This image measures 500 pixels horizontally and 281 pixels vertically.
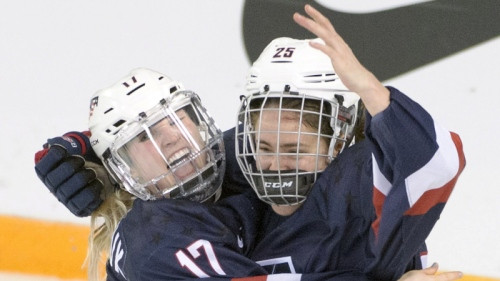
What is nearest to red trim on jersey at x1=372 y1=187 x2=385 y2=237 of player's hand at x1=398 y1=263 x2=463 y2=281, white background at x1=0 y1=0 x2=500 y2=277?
player's hand at x1=398 y1=263 x2=463 y2=281

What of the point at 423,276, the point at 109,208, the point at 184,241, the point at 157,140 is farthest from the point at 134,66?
the point at 423,276

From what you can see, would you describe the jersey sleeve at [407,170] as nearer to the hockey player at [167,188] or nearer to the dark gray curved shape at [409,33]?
the hockey player at [167,188]

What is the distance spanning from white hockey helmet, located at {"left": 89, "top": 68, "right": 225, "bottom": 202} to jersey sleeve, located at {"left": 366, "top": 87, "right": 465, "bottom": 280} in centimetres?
41

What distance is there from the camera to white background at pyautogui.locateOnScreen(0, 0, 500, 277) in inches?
101

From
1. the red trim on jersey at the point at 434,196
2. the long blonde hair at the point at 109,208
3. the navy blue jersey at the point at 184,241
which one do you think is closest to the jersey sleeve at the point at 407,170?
the red trim on jersey at the point at 434,196

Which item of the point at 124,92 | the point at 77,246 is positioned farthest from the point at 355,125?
the point at 77,246

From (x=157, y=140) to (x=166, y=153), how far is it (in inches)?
1.2

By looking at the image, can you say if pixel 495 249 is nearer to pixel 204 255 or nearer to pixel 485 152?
pixel 485 152

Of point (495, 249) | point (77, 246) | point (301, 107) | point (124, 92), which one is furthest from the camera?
point (77, 246)

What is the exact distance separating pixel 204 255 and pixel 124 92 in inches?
14.7

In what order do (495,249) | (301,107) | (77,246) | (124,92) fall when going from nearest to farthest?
(301,107)
(124,92)
(495,249)
(77,246)

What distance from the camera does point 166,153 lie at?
1.96 m

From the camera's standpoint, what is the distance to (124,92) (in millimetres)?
2051

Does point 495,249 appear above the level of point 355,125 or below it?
below
